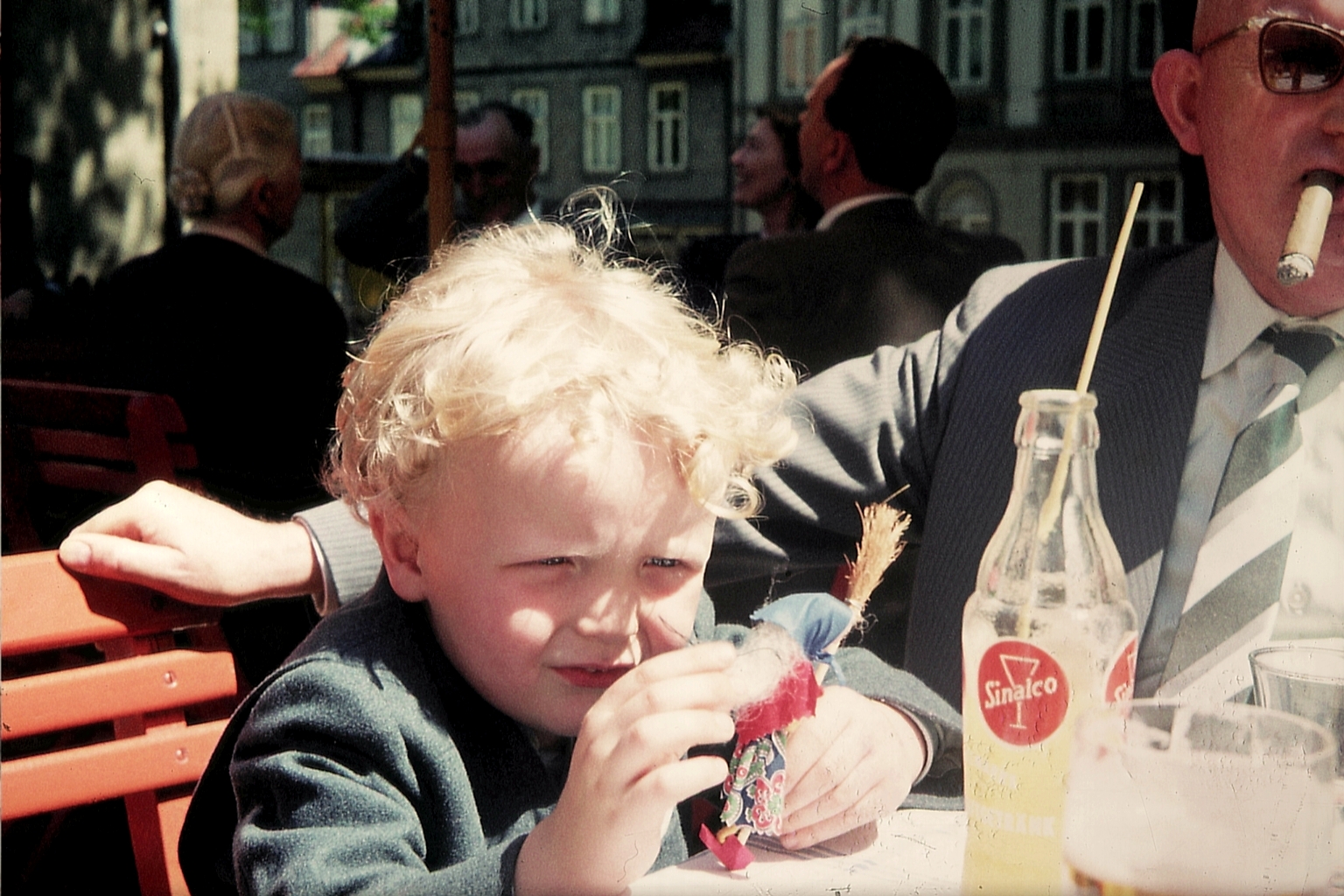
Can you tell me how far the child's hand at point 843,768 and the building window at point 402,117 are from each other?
50.4ft

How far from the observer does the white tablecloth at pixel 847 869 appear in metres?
1.13

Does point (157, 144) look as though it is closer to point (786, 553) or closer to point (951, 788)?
point (786, 553)

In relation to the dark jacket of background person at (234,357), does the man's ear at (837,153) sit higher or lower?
higher

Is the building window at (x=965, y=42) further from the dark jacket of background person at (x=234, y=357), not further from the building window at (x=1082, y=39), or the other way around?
the dark jacket of background person at (x=234, y=357)

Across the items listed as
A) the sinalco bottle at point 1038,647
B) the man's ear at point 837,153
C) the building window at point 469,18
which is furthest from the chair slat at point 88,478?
the building window at point 469,18

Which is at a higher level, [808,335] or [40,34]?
[40,34]

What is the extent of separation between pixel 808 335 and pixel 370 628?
2468 mm

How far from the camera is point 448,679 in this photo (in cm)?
131

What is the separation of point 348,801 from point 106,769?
1.65ft

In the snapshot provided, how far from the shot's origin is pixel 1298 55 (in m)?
1.55

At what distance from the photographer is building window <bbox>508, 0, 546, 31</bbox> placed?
14516 millimetres

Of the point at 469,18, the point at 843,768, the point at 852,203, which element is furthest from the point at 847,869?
the point at 469,18

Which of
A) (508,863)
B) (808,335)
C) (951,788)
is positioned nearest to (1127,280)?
(951,788)

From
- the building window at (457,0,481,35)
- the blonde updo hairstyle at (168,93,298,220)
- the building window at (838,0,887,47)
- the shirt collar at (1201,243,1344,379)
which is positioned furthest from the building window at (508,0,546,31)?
the shirt collar at (1201,243,1344,379)
